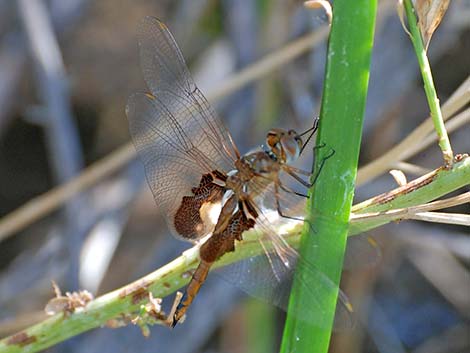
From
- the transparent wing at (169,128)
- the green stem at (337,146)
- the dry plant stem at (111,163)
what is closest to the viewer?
the green stem at (337,146)

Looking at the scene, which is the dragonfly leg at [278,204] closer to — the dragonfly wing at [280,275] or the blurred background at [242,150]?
the dragonfly wing at [280,275]

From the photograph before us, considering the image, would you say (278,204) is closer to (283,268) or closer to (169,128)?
(283,268)

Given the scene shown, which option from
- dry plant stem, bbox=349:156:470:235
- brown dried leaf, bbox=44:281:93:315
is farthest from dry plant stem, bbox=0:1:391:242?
dry plant stem, bbox=349:156:470:235

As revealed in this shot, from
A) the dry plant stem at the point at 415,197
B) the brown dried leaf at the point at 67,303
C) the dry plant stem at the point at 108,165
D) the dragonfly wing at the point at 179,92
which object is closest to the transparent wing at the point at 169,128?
the dragonfly wing at the point at 179,92

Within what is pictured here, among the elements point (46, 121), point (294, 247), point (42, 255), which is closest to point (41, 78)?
point (46, 121)

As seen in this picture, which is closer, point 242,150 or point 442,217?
point 442,217

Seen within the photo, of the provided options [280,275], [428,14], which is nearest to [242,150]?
[280,275]

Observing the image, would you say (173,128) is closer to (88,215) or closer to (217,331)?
(88,215)
